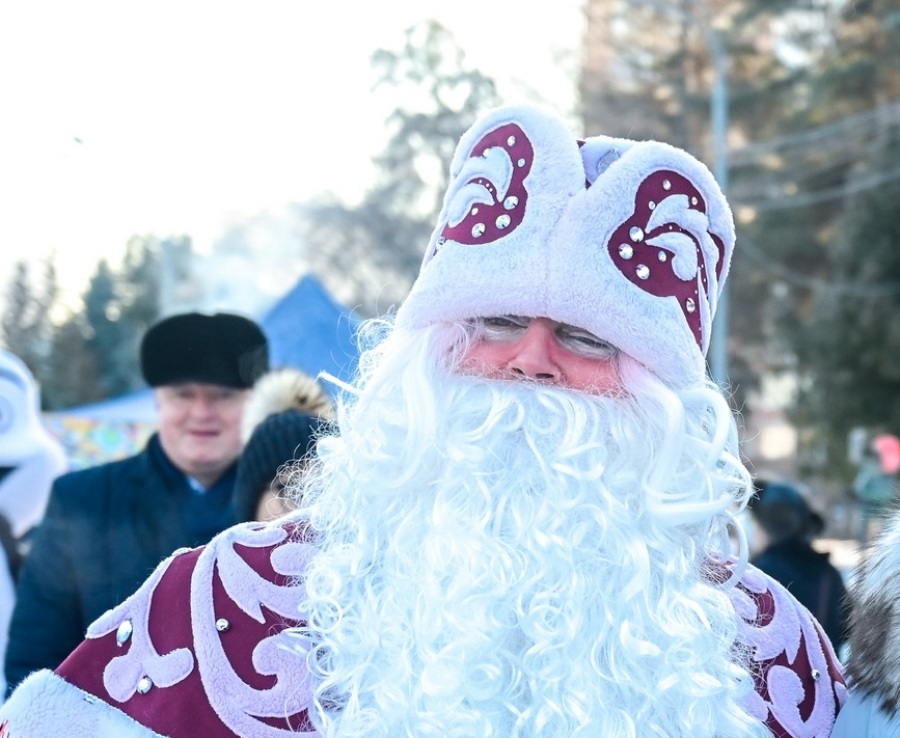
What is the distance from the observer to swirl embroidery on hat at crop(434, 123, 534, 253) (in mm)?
2008

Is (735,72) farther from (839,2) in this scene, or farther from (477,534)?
(477,534)

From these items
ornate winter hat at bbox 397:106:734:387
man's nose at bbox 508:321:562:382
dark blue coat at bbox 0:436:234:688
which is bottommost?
dark blue coat at bbox 0:436:234:688

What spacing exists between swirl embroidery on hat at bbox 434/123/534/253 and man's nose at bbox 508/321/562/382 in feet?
0.56

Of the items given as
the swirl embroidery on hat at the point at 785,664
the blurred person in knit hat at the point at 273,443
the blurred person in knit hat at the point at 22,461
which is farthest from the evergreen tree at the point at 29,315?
the swirl embroidery on hat at the point at 785,664

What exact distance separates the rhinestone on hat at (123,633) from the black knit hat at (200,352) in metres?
1.88

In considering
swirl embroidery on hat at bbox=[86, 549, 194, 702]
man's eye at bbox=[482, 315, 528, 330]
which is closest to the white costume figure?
man's eye at bbox=[482, 315, 528, 330]

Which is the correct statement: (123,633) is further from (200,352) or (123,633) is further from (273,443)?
(200,352)

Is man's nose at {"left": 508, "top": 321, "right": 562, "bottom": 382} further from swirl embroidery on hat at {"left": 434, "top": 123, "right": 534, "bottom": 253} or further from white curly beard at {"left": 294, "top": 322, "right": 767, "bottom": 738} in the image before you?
swirl embroidery on hat at {"left": 434, "top": 123, "right": 534, "bottom": 253}

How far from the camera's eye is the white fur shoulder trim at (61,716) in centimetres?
178

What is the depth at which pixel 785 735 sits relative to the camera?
Result: 1.99m

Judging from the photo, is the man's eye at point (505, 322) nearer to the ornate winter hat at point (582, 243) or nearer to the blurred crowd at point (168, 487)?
the ornate winter hat at point (582, 243)

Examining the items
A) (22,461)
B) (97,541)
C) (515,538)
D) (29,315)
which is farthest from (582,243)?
(29,315)

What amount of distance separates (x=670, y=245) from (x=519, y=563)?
59 cm

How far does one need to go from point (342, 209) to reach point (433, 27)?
638cm
